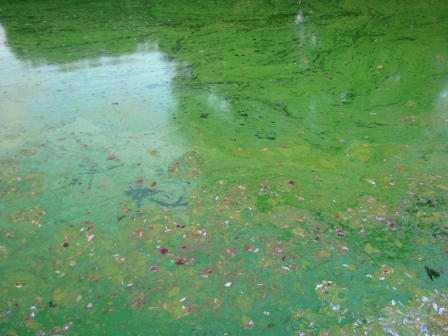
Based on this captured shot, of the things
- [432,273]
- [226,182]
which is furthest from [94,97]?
[432,273]

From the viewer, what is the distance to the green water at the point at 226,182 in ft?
6.35

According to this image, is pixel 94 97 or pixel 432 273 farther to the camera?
pixel 94 97

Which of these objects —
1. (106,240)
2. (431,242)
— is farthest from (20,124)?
(431,242)

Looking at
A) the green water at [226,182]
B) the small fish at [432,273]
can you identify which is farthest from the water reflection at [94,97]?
the small fish at [432,273]

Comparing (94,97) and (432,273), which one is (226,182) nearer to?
(432,273)

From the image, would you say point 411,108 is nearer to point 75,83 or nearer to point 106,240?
point 106,240

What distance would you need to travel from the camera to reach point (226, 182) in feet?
8.73

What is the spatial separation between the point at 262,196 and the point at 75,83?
7.33 ft

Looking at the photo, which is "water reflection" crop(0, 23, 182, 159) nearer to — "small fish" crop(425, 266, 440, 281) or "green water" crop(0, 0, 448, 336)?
"green water" crop(0, 0, 448, 336)

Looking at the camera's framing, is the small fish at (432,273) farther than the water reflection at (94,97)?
No

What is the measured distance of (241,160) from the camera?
285cm

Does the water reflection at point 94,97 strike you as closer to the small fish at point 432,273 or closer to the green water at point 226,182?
the green water at point 226,182

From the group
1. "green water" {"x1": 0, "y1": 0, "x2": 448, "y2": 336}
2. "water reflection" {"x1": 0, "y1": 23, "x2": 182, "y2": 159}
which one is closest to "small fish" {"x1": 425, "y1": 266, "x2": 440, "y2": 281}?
"green water" {"x1": 0, "y1": 0, "x2": 448, "y2": 336}

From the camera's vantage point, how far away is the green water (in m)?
1.94
